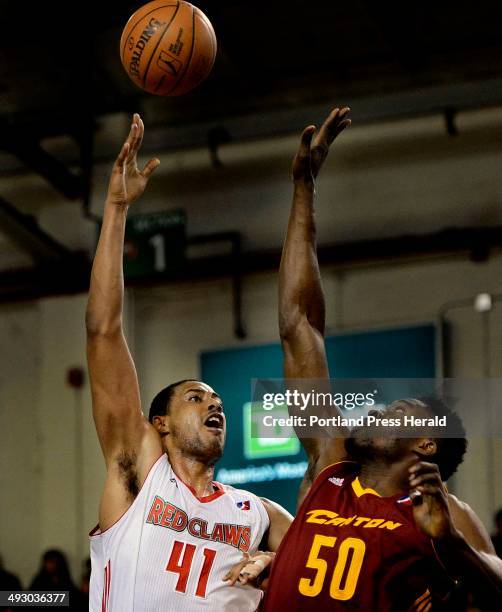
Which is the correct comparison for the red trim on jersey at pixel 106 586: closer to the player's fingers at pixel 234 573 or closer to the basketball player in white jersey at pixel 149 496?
the basketball player in white jersey at pixel 149 496

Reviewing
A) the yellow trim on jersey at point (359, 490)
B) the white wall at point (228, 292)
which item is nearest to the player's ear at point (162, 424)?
the yellow trim on jersey at point (359, 490)

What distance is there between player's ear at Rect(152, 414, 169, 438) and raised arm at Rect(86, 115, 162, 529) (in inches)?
7.1

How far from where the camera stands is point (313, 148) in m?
4.57

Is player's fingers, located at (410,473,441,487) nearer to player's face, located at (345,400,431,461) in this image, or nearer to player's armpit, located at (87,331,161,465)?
player's face, located at (345,400,431,461)

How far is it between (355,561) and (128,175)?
175 centimetres

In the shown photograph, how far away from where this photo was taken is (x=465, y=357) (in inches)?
362

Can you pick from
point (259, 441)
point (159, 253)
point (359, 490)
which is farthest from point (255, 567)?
point (259, 441)

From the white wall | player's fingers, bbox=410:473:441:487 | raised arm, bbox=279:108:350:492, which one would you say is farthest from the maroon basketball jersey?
the white wall

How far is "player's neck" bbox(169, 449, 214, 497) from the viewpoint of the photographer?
173 inches

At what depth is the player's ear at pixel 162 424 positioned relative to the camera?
14.6ft

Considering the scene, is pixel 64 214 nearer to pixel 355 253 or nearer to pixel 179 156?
pixel 179 156

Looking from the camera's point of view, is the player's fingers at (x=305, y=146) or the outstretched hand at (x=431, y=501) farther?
the player's fingers at (x=305, y=146)

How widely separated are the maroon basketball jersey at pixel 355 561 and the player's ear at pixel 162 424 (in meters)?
0.67

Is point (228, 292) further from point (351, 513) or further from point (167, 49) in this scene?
point (351, 513)
